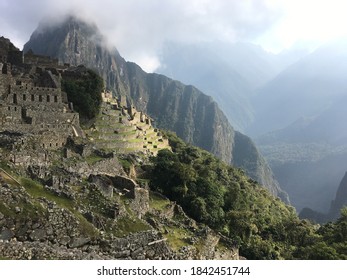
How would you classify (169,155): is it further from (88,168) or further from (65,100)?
(88,168)

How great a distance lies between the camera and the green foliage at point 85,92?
131 ft

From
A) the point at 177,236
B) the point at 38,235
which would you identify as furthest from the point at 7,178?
the point at 177,236

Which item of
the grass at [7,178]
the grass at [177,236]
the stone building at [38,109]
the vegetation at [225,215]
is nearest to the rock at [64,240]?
the grass at [7,178]

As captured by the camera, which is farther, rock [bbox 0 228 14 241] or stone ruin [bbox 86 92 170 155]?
stone ruin [bbox 86 92 170 155]

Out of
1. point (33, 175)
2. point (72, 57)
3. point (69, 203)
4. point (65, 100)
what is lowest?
point (69, 203)

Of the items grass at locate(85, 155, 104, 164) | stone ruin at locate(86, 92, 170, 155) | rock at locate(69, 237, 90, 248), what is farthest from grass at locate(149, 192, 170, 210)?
rock at locate(69, 237, 90, 248)

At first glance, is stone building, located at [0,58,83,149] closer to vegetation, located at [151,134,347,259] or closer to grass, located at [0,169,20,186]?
vegetation, located at [151,134,347,259]

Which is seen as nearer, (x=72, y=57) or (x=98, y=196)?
(x=98, y=196)

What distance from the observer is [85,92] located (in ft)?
137

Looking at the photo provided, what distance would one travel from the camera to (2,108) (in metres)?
27.3

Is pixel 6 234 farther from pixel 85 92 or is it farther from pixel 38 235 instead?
pixel 85 92

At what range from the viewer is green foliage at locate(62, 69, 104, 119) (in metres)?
40.0
